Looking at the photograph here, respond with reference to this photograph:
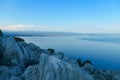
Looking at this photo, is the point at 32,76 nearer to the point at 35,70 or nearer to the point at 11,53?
the point at 35,70

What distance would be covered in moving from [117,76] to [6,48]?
17355 mm

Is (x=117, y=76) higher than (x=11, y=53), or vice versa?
(x=11, y=53)

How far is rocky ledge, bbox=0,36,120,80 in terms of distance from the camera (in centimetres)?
2612

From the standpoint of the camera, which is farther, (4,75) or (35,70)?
(4,75)

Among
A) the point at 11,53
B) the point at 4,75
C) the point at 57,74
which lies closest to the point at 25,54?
the point at 11,53

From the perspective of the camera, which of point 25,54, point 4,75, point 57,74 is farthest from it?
point 25,54

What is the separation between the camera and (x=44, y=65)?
2689cm

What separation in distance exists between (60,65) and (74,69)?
1.45m

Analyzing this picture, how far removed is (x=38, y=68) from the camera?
91.8ft

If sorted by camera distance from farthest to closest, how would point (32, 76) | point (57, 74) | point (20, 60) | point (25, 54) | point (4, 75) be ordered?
point (25, 54), point (20, 60), point (4, 75), point (32, 76), point (57, 74)

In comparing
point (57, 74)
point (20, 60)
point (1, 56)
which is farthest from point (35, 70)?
point (1, 56)

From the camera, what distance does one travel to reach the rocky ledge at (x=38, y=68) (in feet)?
85.7

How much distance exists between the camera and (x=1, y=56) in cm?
4019

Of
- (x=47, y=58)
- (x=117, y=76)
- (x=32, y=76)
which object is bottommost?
(x=117, y=76)
